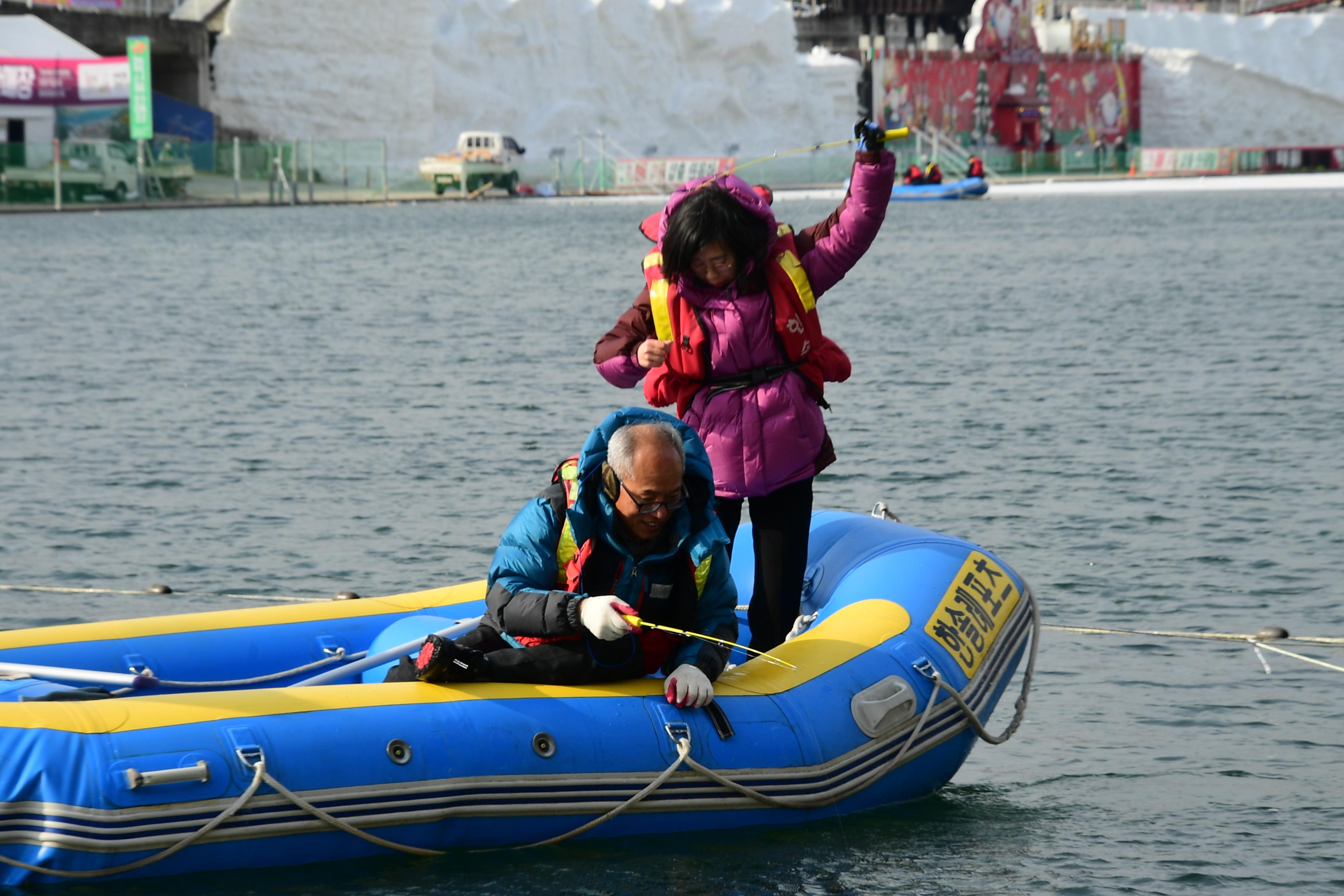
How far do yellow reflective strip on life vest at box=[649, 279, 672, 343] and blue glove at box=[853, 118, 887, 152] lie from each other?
45cm

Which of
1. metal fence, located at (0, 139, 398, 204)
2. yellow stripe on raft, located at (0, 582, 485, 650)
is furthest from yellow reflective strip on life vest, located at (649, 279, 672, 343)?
metal fence, located at (0, 139, 398, 204)

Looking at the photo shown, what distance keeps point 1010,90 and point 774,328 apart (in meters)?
61.2

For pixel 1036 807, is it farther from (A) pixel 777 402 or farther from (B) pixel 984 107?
(B) pixel 984 107

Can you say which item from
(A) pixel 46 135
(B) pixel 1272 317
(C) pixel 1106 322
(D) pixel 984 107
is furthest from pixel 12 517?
(D) pixel 984 107

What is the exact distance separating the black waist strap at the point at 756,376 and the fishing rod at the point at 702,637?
76cm

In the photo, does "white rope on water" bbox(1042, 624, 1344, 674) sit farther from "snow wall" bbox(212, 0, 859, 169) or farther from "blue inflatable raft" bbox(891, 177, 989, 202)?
"snow wall" bbox(212, 0, 859, 169)

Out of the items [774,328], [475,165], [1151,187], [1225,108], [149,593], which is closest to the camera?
[774,328]

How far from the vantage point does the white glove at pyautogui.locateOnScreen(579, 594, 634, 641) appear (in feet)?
14.1

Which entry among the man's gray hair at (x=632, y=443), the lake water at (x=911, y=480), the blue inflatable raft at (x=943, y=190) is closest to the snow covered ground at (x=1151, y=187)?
the blue inflatable raft at (x=943, y=190)

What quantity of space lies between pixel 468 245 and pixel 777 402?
1135 inches

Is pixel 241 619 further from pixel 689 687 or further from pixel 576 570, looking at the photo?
pixel 689 687

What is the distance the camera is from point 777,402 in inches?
199

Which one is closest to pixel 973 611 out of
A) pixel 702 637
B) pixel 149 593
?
pixel 702 637

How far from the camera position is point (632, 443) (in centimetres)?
430
